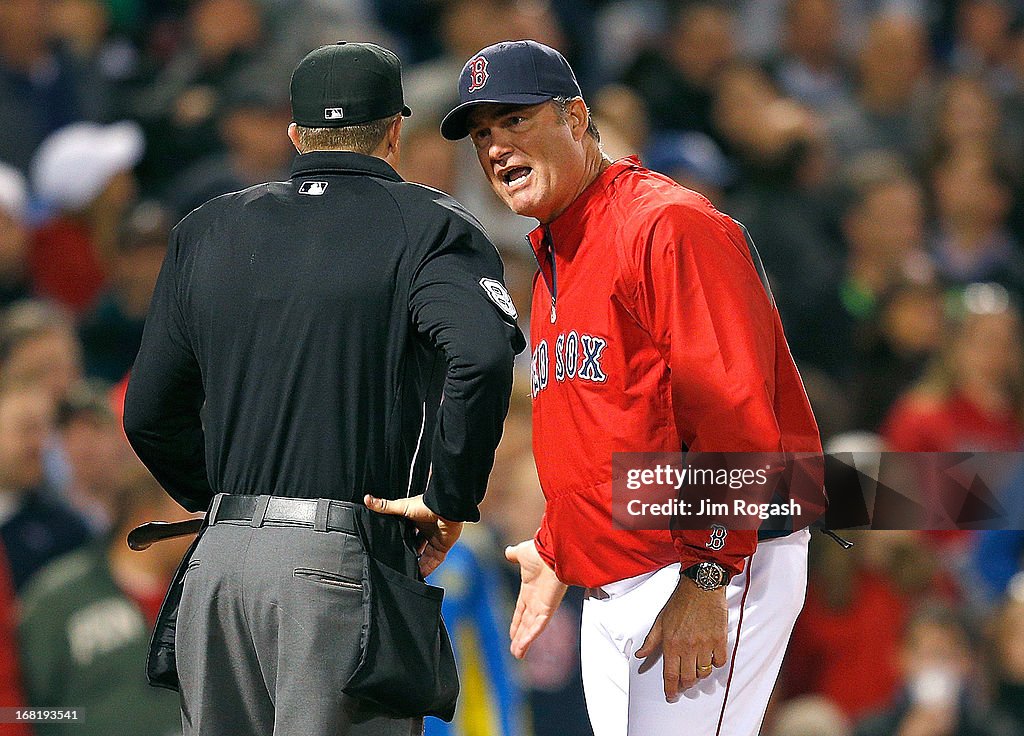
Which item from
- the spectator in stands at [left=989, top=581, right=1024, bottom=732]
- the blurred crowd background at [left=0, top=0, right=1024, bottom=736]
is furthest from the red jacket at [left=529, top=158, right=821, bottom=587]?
the spectator in stands at [left=989, top=581, right=1024, bottom=732]

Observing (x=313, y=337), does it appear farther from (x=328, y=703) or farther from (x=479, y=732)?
(x=479, y=732)

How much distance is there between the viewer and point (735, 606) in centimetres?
318

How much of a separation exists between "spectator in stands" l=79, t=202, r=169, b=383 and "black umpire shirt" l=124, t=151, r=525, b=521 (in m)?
3.39

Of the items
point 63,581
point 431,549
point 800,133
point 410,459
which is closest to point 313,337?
point 410,459

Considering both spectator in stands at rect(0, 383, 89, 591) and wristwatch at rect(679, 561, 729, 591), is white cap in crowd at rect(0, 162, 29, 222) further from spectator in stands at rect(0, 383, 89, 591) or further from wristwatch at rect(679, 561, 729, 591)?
wristwatch at rect(679, 561, 729, 591)

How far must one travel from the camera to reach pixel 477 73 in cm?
325

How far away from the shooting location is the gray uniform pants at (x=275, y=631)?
2.96 metres

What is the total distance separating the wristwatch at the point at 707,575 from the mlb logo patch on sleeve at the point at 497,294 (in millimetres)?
609

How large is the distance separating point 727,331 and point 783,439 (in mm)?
363

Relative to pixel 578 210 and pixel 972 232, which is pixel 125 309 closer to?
pixel 578 210

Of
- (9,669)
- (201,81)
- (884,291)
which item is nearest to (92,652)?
(9,669)

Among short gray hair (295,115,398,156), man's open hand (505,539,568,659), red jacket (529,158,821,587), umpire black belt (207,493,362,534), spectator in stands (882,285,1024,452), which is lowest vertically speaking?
spectator in stands (882,285,1024,452)

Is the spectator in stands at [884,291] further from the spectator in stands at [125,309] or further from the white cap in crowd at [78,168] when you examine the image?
the white cap in crowd at [78,168]

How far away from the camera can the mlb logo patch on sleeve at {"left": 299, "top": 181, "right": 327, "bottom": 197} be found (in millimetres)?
3133
